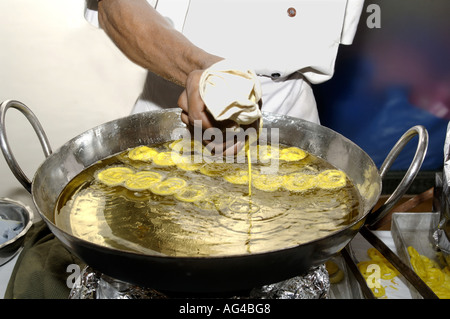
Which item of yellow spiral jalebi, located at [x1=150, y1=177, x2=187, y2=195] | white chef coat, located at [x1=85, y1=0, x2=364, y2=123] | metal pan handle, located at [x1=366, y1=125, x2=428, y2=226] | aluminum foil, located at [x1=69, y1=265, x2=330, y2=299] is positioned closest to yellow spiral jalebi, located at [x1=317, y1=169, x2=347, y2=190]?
metal pan handle, located at [x1=366, y1=125, x2=428, y2=226]

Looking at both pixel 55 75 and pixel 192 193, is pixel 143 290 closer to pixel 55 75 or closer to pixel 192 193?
pixel 192 193

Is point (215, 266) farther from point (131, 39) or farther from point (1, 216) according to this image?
point (1, 216)

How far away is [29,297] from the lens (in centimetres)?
142

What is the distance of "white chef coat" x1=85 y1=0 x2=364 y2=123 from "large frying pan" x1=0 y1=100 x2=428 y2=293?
0.35 meters

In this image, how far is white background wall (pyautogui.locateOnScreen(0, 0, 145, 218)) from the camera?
347cm

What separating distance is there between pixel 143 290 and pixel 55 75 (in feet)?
10.3

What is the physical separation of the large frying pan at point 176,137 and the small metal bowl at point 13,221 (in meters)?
0.42

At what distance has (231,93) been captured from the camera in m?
1.09

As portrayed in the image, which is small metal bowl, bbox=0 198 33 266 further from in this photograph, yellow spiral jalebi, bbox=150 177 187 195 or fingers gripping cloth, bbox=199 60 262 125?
fingers gripping cloth, bbox=199 60 262 125

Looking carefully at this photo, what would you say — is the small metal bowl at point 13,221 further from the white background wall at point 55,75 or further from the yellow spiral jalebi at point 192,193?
the white background wall at point 55,75

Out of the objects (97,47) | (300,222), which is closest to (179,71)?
(300,222)

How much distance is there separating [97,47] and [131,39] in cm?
239

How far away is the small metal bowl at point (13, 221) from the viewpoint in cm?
157

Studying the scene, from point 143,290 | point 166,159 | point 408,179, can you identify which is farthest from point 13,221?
point 408,179
